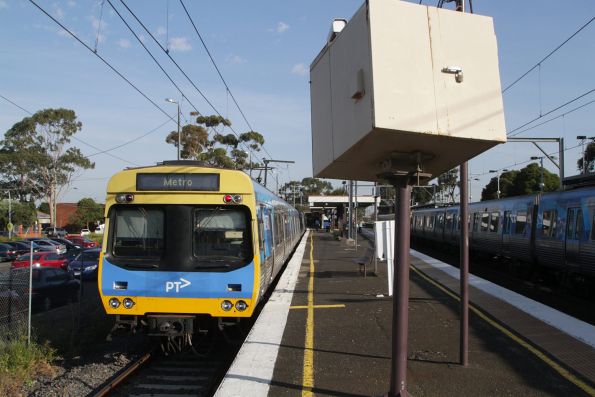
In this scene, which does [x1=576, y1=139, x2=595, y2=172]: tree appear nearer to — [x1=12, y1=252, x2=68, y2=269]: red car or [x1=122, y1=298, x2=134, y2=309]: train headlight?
[x1=12, y1=252, x2=68, y2=269]: red car

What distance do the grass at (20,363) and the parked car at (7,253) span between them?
30.3 m

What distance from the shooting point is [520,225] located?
1705 cm

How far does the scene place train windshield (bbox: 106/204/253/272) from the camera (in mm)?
7566

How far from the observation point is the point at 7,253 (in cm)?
3606

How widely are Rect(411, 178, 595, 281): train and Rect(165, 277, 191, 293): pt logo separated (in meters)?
8.96

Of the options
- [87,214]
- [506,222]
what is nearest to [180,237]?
[506,222]

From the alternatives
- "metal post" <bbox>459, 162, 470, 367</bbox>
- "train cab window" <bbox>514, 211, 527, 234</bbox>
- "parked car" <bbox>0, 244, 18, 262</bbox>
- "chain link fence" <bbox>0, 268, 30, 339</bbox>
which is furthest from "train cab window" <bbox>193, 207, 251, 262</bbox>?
"parked car" <bbox>0, 244, 18, 262</bbox>

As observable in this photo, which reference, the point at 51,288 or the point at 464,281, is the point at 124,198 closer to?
the point at 464,281

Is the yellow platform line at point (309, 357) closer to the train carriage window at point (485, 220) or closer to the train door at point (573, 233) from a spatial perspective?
the train door at point (573, 233)

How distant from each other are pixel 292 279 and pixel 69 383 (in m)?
7.26

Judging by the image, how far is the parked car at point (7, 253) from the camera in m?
35.6

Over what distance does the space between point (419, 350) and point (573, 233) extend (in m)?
8.04

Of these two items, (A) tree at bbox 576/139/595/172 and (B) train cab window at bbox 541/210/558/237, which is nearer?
A: (B) train cab window at bbox 541/210/558/237

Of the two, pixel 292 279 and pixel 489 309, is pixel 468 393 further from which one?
pixel 292 279
